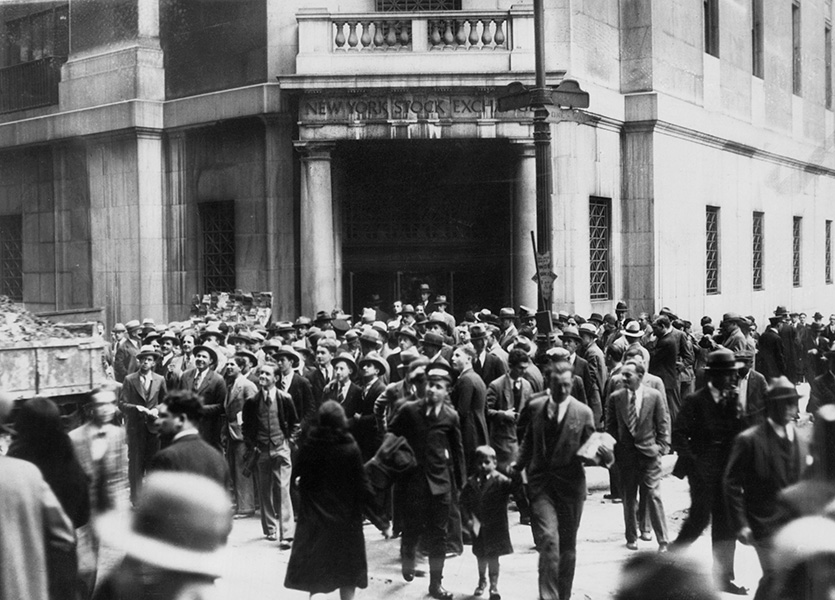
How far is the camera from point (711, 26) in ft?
84.9

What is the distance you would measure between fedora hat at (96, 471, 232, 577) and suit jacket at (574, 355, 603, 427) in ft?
25.5

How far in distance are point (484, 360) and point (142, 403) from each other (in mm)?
3985

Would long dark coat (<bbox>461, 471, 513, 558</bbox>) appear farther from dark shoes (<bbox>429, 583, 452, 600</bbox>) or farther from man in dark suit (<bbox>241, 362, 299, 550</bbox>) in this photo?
man in dark suit (<bbox>241, 362, 299, 550</bbox>)

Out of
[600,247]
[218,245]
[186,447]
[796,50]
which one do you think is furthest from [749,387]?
[796,50]

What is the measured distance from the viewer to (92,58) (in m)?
22.9

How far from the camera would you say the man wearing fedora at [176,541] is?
4.85 metres

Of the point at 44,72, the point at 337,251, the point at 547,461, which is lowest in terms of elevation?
the point at 547,461

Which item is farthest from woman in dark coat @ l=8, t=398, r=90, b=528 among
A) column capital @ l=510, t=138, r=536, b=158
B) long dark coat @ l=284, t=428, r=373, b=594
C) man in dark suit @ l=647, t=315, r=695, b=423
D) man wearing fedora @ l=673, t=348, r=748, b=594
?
column capital @ l=510, t=138, r=536, b=158

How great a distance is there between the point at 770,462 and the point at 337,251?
43.6ft

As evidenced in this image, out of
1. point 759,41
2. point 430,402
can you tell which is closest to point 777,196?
point 759,41

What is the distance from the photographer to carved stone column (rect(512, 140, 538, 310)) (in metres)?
18.9

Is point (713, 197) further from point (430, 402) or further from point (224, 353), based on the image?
point (430, 402)

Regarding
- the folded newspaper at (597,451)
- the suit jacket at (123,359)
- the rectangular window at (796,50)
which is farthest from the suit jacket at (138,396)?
the rectangular window at (796,50)

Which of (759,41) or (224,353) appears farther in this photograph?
(759,41)
